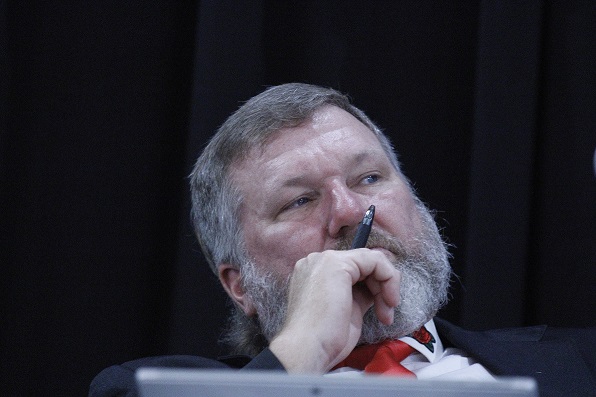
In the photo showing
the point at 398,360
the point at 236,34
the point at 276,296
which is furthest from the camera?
the point at 236,34

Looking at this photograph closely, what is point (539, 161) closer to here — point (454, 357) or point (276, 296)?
point (454, 357)

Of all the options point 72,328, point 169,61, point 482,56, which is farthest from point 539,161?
point 72,328

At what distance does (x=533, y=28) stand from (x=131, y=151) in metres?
1.14

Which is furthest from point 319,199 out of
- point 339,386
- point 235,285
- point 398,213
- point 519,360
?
point 339,386

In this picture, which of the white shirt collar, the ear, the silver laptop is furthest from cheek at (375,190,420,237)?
the silver laptop

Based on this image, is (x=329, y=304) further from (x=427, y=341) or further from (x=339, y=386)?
(x=339, y=386)

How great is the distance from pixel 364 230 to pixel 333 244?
5.1 inches

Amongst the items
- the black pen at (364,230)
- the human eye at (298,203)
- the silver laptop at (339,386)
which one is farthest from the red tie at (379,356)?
the silver laptop at (339,386)

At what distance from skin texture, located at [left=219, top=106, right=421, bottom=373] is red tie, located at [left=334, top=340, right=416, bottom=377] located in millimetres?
124

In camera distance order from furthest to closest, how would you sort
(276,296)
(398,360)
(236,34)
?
(236,34), (276,296), (398,360)

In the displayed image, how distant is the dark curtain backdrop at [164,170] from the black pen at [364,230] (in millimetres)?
616

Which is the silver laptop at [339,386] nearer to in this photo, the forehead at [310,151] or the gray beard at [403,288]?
the gray beard at [403,288]

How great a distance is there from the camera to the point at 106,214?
2.12m

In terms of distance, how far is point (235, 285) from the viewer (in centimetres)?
190
